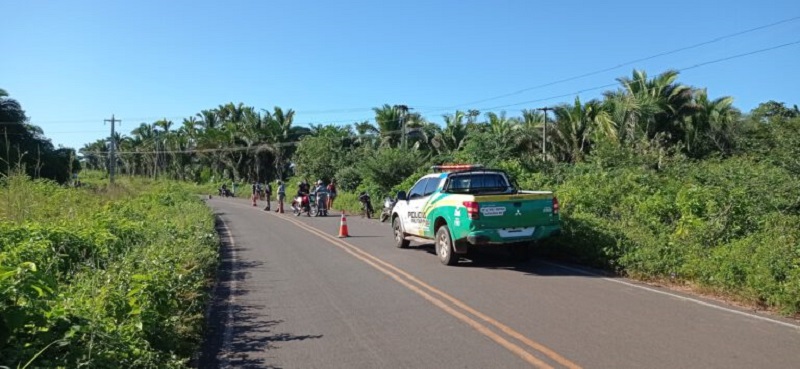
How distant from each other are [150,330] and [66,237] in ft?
15.2

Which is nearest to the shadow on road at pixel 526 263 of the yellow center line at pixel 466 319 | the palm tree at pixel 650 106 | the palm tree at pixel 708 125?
the yellow center line at pixel 466 319

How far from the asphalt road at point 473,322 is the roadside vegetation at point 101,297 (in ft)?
1.78

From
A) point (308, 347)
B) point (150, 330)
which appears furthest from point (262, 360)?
point (150, 330)

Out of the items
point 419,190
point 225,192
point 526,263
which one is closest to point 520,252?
point 526,263

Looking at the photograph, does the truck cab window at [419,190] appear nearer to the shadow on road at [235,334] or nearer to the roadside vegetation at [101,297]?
the roadside vegetation at [101,297]

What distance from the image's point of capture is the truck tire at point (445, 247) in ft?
38.7

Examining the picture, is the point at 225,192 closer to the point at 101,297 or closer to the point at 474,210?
the point at 474,210

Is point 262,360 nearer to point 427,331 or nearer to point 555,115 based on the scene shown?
point 427,331

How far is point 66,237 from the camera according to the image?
9.05 metres

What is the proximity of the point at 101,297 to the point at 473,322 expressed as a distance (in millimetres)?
4044

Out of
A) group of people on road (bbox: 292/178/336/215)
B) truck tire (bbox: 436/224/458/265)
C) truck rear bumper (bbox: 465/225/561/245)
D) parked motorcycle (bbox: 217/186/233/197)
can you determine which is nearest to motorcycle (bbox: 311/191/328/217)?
group of people on road (bbox: 292/178/336/215)

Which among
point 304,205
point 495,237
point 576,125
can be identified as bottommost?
point 495,237

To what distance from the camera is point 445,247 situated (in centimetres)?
1202

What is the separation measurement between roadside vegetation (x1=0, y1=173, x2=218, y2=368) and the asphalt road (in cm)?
54
